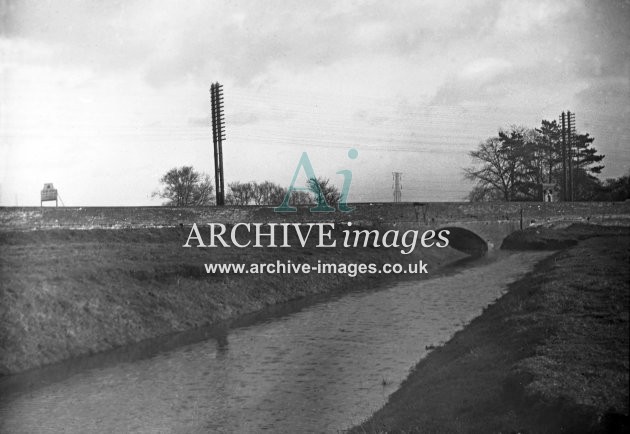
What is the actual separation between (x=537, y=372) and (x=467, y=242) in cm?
3114

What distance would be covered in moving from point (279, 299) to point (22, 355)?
9291mm

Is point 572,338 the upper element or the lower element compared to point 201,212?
lower

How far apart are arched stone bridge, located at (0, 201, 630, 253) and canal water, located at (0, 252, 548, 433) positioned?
9.84m

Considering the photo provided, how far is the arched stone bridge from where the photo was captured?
24.6 meters

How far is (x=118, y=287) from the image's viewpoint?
16656 mm

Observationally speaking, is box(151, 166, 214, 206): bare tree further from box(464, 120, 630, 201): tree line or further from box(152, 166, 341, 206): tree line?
box(464, 120, 630, 201): tree line

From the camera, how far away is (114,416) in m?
9.62

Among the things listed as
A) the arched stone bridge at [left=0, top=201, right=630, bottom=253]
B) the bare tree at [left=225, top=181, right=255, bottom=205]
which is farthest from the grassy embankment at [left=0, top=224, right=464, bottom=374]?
the bare tree at [left=225, top=181, right=255, bottom=205]

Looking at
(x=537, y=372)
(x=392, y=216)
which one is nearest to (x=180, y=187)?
(x=392, y=216)

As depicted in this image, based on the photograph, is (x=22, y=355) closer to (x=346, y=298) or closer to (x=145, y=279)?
(x=145, y=279)

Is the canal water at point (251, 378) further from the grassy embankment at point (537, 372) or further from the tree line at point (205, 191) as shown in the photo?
the tree line at point (205, 191)

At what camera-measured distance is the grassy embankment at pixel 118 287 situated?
535 inches

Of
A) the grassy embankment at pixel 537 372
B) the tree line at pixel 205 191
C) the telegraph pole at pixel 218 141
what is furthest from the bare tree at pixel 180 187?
the grassy embankment at pixel 537 372

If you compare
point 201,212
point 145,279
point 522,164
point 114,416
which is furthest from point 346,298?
point 522,164
